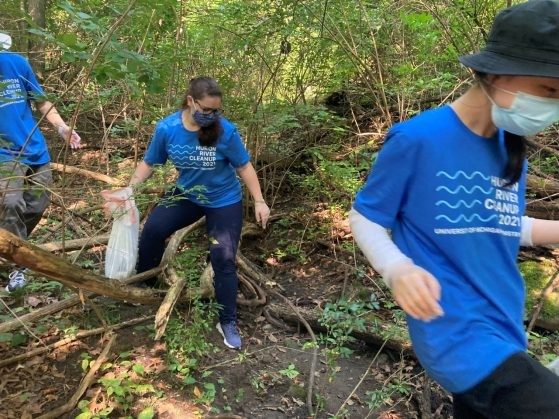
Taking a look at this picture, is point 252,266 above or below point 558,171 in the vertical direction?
below

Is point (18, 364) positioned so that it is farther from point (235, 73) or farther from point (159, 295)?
point (235, 73)

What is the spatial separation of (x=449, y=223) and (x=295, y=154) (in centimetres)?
450

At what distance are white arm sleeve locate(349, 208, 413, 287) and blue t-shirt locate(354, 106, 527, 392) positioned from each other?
0.09 ft

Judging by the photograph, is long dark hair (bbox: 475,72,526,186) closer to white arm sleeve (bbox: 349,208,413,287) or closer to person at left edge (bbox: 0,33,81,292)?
white arm sleeve (bbox: 349,208,413,287)

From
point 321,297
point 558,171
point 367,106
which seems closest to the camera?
point 321,297

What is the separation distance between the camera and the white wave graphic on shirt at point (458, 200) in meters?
1.47

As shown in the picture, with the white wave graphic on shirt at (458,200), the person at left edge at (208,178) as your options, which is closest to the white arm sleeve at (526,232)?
the white wave graphic on shirt at (458,200)

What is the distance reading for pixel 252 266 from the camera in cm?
489

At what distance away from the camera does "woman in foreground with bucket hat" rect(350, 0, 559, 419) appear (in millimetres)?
1371

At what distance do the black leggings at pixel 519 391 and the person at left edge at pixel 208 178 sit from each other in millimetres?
2392

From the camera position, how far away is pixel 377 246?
1467 mm

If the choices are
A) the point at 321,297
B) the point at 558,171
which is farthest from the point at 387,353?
the point at 558,171

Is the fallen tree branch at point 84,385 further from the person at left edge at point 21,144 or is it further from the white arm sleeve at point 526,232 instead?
the white arm sleeve at point 526,232

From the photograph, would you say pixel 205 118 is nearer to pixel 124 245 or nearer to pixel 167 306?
pixel 124 245
